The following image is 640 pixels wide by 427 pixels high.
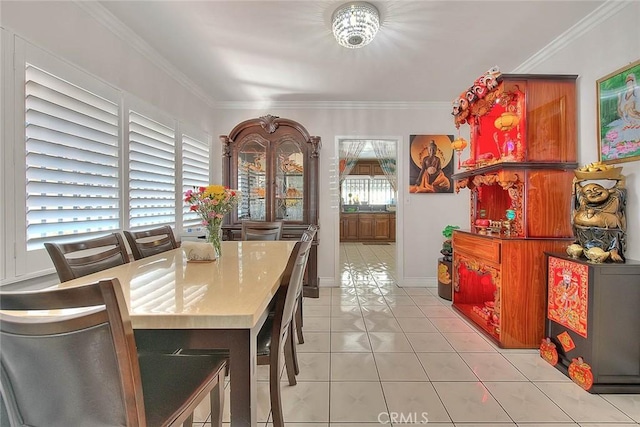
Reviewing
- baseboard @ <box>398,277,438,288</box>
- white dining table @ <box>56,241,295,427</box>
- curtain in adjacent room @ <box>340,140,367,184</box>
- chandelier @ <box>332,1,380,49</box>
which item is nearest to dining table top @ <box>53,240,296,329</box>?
white dining table @ <box>56,241,295,427</box>

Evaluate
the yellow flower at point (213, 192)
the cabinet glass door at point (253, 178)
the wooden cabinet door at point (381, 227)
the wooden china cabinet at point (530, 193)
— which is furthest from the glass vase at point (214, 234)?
the wooden cabinet door at point (381, 227)

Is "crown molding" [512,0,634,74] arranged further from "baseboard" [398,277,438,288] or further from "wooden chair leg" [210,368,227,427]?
"wooden chair leg" [210,368,227,427]

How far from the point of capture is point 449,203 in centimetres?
401

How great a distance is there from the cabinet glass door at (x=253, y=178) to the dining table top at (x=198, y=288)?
187 cm

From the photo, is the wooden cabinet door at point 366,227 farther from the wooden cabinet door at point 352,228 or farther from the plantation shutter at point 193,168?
the plantation shutter at point 193,168

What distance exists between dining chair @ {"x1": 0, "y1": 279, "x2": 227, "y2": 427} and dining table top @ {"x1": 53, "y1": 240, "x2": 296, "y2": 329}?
0.18 meters

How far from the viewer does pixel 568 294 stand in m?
1.98

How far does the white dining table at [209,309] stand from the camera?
35.4 inches

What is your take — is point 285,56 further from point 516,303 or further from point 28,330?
point 516,303

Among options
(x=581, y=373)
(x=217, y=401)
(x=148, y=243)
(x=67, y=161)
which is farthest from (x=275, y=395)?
(x=581, y=373)

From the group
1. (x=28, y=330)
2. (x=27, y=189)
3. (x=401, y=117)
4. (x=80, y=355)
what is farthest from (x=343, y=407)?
(x=401, y=117)

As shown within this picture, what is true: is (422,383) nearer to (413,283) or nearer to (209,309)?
(209,309)

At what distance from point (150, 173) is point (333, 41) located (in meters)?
2.00

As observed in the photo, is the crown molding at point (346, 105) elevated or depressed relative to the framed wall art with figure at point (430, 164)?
elevated
